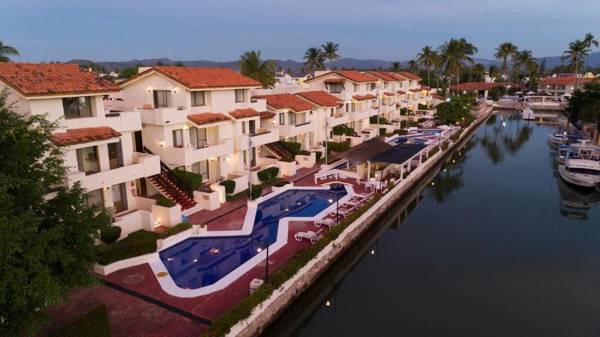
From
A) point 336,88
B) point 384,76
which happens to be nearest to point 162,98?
point 336,88

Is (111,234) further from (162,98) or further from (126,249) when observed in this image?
(162,98)

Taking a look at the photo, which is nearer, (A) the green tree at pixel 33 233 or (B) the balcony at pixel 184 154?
(A) the green tree at pixel 33 233

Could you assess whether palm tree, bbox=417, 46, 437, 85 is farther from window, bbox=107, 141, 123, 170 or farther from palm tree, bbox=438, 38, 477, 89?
window, bbox=107, 141, 123, 170

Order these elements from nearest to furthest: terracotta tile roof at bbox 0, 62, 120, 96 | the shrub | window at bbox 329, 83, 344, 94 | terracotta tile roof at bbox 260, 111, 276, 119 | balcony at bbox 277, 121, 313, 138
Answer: terracotta tile roof at bbox 0, 62, 120, 96
terracotta tile roof at bbox 260, 111, 276, 119
balcony at bbox 277, 121, 313, 138
the shrub
window at bbox 329, 83, 344, 94

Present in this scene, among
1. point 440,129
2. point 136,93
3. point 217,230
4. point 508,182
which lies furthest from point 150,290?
point 440,129

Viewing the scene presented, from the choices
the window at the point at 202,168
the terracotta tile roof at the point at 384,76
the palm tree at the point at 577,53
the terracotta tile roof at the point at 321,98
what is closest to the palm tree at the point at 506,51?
the palm tree at the point at 577,53

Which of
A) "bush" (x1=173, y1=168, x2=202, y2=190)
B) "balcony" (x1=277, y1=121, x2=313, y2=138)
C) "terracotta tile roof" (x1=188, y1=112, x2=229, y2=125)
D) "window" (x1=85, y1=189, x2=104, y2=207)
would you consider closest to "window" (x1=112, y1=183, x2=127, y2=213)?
"window" (x1=85, y1=189, x2=104, y2=207)

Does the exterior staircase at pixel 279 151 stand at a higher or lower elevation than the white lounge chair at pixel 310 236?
higher

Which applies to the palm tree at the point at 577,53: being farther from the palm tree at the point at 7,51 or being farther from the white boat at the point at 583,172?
the palm tree at the point at 7,51
